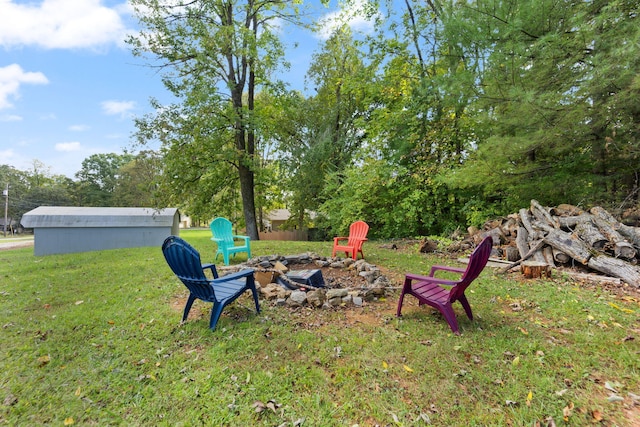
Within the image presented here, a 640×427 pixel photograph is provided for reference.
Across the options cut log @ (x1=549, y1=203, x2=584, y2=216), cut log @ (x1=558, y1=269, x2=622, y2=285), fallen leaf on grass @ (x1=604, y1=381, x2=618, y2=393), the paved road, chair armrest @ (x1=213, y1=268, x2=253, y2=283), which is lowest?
the paved road

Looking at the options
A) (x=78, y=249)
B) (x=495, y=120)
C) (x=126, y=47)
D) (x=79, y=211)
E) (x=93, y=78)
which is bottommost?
(x=78, y=249)

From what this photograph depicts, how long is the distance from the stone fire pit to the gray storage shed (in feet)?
20.8

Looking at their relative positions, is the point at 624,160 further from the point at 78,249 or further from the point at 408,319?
the point at 78,249

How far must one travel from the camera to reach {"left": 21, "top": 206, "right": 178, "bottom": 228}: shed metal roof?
27.1 feet

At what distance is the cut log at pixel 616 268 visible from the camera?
3.75 m

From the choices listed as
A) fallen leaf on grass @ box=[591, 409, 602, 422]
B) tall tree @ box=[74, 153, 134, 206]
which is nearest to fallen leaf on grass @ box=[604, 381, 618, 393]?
fallen leaf on grass @ box=[591, 409, 602, 422]

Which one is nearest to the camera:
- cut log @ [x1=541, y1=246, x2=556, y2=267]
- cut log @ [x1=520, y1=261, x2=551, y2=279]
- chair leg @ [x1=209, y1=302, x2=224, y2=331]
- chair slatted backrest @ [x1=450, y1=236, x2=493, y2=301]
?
chair slatted backrest @ [x1=450, y1=236, x2=493, y2=301]

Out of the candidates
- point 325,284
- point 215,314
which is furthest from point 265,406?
point 325,284

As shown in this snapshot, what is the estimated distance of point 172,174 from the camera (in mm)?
9211

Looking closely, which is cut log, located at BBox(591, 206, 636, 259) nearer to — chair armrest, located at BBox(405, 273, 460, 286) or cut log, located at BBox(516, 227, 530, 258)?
cut log, located at BBox(516, 227, 530, 258)

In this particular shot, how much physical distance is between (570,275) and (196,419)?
17.3 feet

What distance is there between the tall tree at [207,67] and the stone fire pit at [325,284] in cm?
584

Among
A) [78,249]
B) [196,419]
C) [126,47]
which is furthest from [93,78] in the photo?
[196,419]

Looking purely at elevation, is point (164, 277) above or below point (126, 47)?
below
